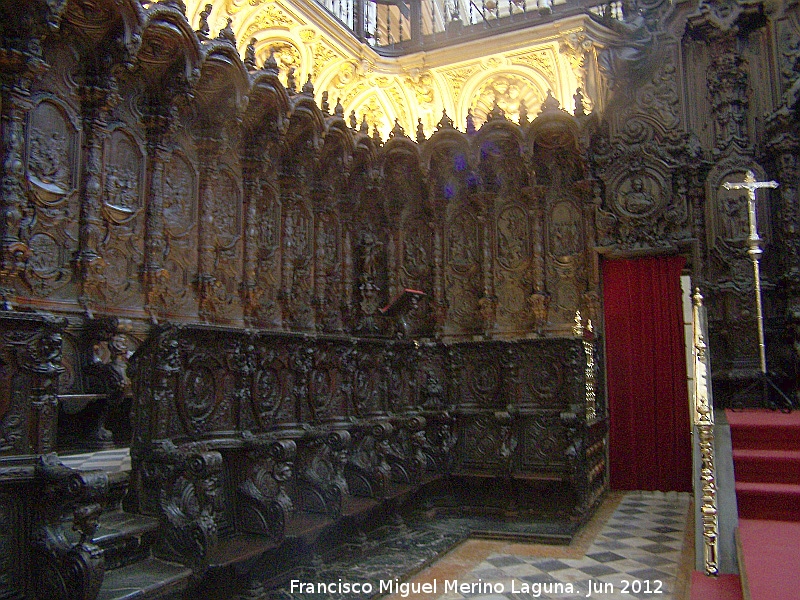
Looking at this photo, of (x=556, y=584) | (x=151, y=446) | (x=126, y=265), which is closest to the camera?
(x=151, y=446)

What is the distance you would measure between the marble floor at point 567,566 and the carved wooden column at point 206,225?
1647 millimetres

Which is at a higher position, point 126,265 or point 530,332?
point 126,265

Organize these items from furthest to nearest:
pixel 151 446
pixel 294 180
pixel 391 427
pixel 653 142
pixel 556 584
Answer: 1. pixel 653 142
2. pixel 294 180
3. pixel 391 427
4. pixel 556 584
5. pixel 151 446

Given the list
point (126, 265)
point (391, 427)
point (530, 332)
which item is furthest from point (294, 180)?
point (530, 332)

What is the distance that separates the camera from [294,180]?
23.3ft

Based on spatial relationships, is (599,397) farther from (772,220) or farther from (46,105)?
(46,105)

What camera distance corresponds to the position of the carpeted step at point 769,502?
401 cm

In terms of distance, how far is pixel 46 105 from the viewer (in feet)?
15.8

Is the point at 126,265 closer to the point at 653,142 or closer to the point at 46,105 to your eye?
the point at 46,105

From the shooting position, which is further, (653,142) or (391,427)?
(653,142)

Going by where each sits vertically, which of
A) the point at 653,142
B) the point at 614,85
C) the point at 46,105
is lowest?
the point at 46,105

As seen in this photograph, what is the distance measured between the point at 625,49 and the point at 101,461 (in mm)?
7797

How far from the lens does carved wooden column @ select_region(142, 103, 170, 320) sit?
5480mm

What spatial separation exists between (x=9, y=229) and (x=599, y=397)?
21.4 feet
